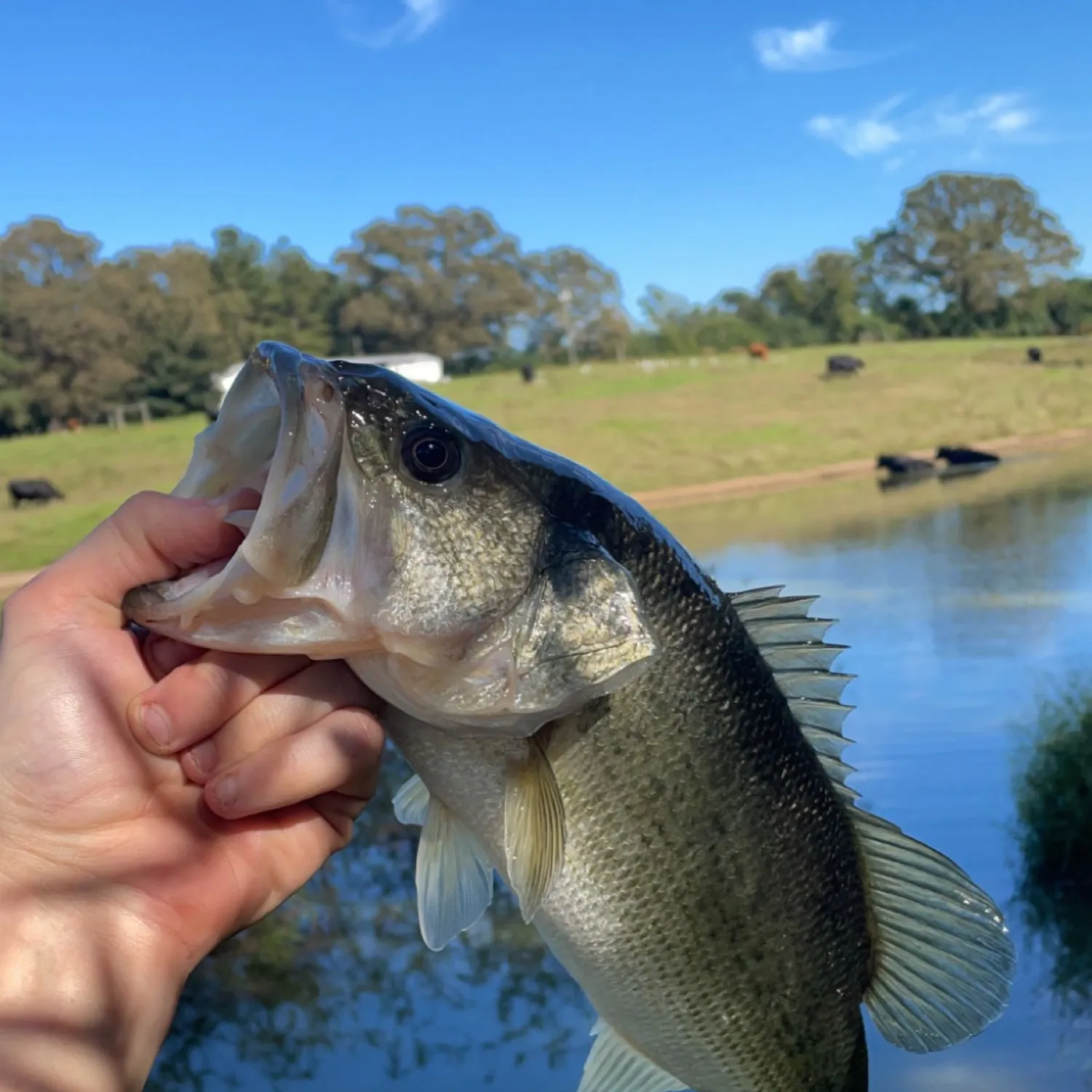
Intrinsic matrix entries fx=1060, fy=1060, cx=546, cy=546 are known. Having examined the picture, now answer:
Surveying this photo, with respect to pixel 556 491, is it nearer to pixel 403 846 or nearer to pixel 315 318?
pixel 403 846

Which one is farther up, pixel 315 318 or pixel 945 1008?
pixel 315 318

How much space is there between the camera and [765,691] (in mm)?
1811

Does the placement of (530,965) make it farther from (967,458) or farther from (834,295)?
(834,295)

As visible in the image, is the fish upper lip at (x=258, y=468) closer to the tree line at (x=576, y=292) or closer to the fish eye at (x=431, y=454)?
the fish eye at (x=431, y=454)

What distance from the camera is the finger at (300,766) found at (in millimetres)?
1727

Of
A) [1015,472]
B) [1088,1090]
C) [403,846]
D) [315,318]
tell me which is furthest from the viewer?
[315,318]

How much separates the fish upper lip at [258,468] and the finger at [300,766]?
29 cm

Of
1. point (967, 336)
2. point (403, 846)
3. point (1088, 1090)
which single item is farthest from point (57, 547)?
point (967, 336)

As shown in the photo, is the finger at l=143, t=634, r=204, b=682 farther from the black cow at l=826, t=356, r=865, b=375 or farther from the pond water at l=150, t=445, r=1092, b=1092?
the black cow at l=826, t=356, r=865, b=375

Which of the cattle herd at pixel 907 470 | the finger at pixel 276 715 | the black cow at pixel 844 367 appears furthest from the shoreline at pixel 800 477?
the finger at pixel 276 715

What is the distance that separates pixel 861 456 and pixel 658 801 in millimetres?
25880

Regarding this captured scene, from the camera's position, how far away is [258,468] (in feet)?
5.65

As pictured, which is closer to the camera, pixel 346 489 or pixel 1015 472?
pixel 346 489

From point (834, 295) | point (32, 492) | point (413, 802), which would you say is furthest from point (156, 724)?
point (834, 295)
